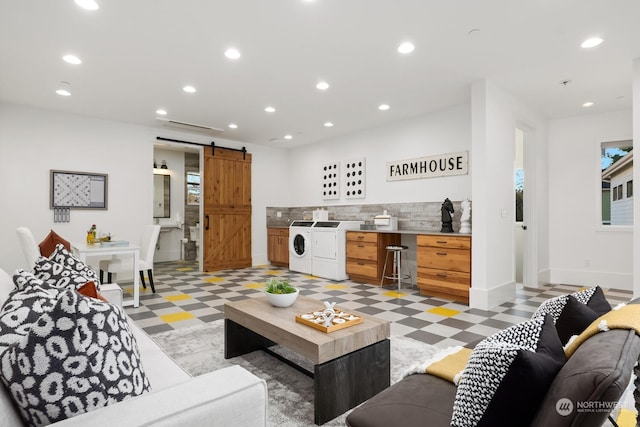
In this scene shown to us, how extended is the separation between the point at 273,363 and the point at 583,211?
541 centimetres

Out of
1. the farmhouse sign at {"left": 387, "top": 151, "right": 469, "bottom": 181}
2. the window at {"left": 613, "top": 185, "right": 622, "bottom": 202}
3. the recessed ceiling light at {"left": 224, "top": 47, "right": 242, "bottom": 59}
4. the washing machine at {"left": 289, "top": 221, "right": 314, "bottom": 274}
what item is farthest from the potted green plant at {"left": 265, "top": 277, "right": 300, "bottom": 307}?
the window at {"left": 613, "top": 185, "right": 622, "bottom": 202}

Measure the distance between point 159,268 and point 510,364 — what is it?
24.0 ft

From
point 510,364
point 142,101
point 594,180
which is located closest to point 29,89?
point 142,101

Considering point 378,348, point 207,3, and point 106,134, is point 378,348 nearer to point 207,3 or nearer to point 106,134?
point 207,3

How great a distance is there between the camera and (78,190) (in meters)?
5.32

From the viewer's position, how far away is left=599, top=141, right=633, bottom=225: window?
5.10m

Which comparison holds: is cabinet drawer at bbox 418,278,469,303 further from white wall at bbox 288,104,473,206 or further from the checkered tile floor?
white wall at bbox 288,104,473,206

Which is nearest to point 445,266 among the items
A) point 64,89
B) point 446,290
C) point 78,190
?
point 446,290

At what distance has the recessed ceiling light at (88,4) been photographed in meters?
2.52

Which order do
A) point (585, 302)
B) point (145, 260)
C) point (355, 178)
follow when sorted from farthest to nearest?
point (355, 178), point (145, 260), point (585, 302)

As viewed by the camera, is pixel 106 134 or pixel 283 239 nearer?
pixel 106 134

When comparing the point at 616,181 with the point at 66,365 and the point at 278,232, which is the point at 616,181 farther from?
the point at 66,365

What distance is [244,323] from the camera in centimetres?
234
